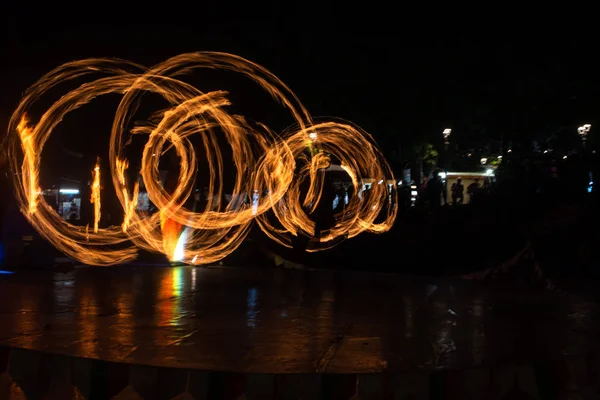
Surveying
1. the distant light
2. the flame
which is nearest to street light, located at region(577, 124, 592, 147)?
the flame

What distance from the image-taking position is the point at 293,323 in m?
7.26

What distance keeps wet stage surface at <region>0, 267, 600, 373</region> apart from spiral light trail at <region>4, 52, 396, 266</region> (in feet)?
8.81

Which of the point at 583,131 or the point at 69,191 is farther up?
the point at 583,131

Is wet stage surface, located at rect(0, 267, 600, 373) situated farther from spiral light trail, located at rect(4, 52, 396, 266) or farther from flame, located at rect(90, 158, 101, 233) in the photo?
flame, located at rect(90, 158, 101, 233)

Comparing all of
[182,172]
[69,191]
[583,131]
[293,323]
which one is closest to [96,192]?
[182,172]

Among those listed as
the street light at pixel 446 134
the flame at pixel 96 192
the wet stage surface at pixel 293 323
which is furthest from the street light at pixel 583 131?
the flame at pixel 96 192

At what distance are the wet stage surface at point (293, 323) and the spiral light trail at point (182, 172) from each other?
268 cm

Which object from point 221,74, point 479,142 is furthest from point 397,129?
point 221,74

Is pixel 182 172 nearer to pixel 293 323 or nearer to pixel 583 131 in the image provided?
pixel 293 323

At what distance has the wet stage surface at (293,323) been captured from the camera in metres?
5.65

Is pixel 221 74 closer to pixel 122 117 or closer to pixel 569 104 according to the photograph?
pixel 122 117

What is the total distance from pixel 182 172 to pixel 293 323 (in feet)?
27.9

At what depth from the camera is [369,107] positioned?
20531mm

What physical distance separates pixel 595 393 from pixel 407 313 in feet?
10.5
